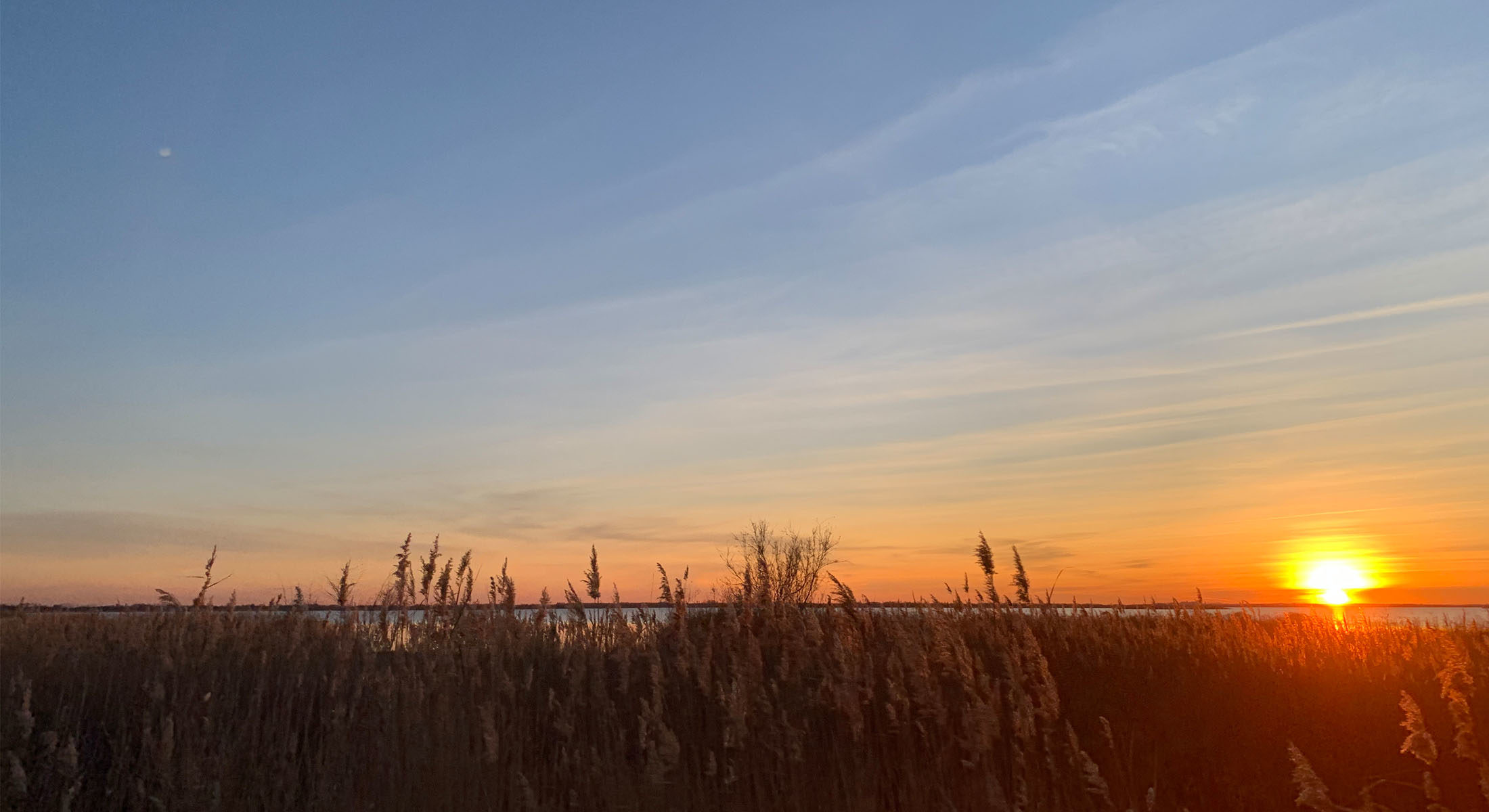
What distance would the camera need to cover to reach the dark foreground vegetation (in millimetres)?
6316

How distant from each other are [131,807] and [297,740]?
1233 millimetres

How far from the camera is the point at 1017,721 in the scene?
19.5ft

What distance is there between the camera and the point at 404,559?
974 centimetres

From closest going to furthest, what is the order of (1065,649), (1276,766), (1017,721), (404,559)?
(1017,721) → (1276,766) → (404,559) → (1065,649)

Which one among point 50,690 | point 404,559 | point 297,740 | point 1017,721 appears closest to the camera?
point 1017,721

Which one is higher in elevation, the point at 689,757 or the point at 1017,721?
the point at 1017,721

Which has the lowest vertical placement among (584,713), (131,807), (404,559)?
(131,807)

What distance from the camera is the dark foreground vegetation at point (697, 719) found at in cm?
632

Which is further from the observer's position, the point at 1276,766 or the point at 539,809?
the point at 1276,766

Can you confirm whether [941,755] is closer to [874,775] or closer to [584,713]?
[874,775]

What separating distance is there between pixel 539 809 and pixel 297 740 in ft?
9.30

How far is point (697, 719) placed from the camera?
7527 mm

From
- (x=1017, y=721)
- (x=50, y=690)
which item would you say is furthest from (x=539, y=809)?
(x=50, y=690)

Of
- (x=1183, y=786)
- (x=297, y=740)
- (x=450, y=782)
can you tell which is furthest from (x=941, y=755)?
(x=297, y=740)
